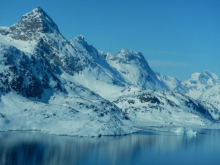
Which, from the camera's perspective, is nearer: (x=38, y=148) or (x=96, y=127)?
(x=38, y=148)

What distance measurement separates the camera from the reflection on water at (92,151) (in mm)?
114438

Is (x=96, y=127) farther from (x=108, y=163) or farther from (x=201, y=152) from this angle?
(x=108, y=163)

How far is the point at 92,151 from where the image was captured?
134 metres

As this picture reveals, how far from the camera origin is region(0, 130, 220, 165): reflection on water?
114 metres

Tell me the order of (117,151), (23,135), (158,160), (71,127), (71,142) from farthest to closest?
1. (71,127)
2. (23,135)
3. (71,142)
4. (117,151)
5. (158,160)

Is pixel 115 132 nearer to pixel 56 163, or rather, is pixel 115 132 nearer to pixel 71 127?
pixel 71 127

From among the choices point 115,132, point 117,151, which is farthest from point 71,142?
point 115,132

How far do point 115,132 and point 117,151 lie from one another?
193ft

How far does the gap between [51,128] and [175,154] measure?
228 feet

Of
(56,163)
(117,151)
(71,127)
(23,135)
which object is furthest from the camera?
(71,127)

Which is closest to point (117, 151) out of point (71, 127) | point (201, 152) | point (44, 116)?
point (201, 152)

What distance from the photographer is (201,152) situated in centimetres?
15762

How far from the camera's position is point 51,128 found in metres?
187

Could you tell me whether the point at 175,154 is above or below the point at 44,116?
below
